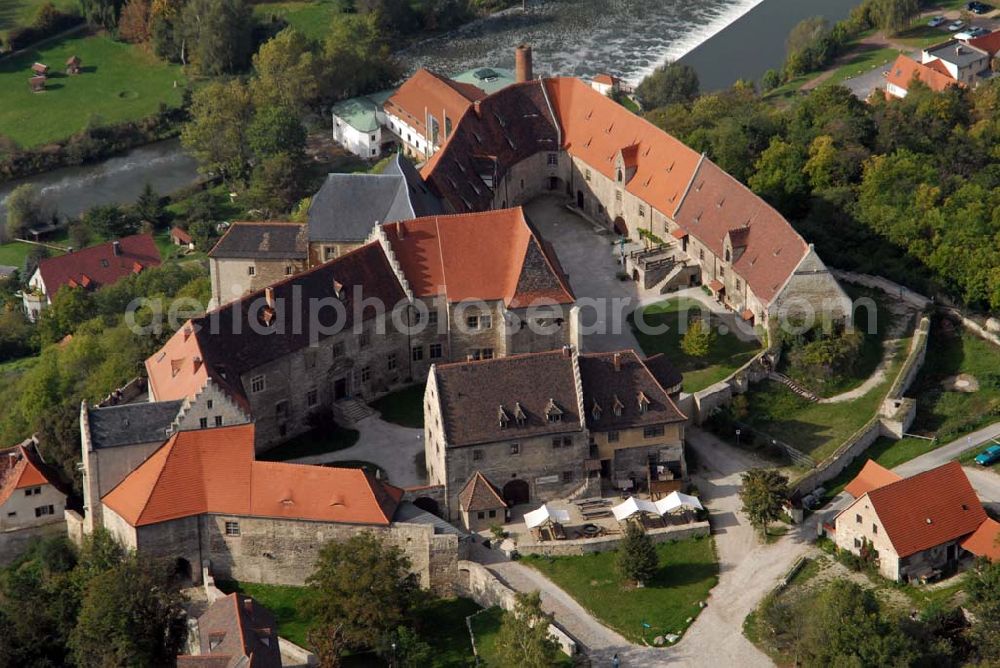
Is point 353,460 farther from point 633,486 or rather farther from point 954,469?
point 954,469

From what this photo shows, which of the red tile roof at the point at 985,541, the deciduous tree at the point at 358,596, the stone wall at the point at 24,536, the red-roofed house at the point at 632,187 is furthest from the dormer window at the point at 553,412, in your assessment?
the stone wall at the point at 24,536

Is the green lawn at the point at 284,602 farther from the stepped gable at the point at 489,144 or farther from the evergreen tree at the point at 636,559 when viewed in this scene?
the stepped gable at the point at 489,144

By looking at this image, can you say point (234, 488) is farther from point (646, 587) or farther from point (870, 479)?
point (870, 479)

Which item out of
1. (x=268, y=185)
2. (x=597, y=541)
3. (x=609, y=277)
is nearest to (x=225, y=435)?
(x=597, y=541)

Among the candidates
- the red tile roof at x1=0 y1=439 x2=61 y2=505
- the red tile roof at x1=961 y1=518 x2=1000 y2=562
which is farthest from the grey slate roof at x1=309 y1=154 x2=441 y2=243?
the red tile roof at x1=961 y1=518 x2=1000 y2=562

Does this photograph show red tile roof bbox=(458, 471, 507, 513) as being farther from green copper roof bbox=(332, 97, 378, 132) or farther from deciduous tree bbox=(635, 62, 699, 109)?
deciduous tree bbox=(635, 62, 699, 109)

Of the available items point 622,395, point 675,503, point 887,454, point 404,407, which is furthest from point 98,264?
point 887,454
